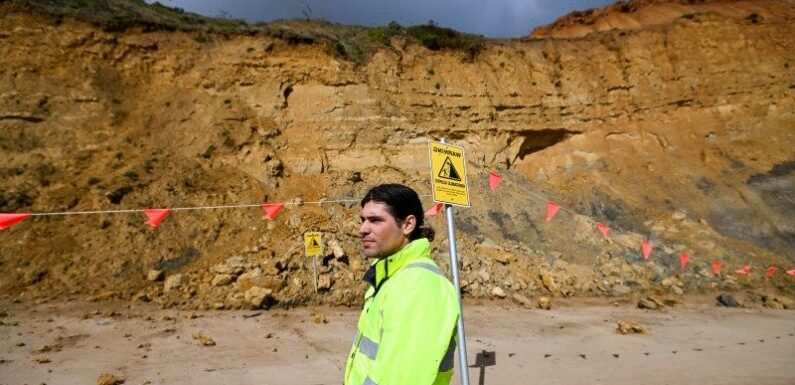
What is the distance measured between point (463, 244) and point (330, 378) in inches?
330

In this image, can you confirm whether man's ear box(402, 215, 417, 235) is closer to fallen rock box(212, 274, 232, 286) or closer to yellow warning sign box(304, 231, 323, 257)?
yellow warning sign box(304, 231, 323, 257)

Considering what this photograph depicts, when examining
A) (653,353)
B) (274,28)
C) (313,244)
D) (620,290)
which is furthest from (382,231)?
(274,28)

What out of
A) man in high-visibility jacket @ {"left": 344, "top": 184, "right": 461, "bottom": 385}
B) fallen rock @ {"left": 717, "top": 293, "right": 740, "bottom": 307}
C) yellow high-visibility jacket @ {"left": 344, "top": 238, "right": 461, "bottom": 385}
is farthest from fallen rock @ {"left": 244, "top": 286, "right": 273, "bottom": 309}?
fallen rock @ {"left": 717, "top": 293, "right": 740, "bottom": 307}

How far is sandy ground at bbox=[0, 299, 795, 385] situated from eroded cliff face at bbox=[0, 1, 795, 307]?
1.44 m

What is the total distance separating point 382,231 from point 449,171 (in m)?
1.88

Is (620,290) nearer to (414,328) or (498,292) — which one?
(498,292)

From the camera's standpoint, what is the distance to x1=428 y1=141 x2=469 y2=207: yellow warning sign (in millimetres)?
3598

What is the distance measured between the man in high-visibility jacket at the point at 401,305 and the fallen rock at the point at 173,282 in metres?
9.96

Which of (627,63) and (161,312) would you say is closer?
(161,312)

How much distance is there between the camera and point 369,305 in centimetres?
193

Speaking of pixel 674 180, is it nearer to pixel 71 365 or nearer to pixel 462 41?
pixel 462 41

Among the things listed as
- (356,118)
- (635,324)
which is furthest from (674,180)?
(356,118)

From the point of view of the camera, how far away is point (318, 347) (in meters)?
7.68

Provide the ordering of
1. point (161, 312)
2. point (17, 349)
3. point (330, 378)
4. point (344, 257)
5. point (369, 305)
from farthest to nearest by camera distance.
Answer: point (344, 257) < point (161, 312) < point (17, 349) < point (330, 378) < point (369, 305)
